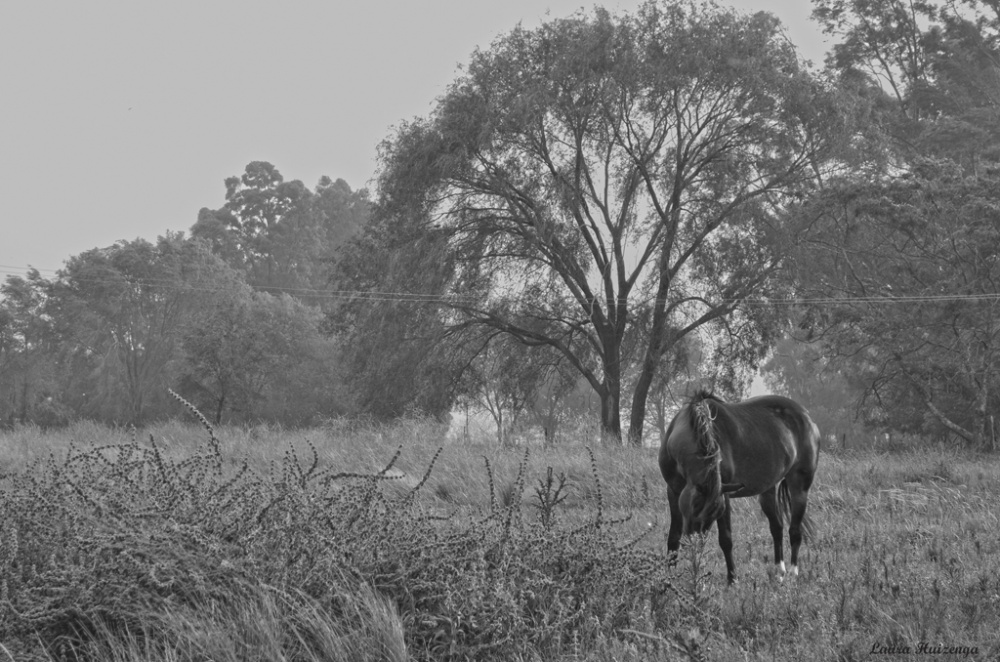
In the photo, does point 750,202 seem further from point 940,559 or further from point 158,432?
point 940,559

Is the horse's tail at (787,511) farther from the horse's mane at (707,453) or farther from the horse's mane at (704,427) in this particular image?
the horse's mane at (707,453)

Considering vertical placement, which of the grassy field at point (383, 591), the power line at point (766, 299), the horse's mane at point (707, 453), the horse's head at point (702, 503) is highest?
the power line at point (766, 299)

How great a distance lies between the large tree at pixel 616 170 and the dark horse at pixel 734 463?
849 inches

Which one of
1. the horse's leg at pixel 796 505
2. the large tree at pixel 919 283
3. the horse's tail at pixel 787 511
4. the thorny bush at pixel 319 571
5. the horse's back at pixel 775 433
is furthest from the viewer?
the large tree at pixel 919 283

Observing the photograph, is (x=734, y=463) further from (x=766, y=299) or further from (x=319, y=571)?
(x=766, y=299)

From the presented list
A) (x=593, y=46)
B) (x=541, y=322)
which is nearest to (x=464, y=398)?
(x=541, y=322)

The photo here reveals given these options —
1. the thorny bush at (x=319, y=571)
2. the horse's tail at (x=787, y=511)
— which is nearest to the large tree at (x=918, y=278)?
the horse's tail at (x=787, y=511)

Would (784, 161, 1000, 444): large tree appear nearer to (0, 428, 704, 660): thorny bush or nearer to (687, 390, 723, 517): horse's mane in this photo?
(687, 390, 723, 517): horse's mane

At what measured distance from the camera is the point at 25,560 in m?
5.67

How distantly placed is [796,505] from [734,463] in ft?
3.82

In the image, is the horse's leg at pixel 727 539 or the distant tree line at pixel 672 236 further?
the distant tree line at pixel 672 236

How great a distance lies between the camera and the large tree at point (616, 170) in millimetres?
30328

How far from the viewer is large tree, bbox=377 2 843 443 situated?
3033 centimetres

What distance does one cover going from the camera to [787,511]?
28.2ft
